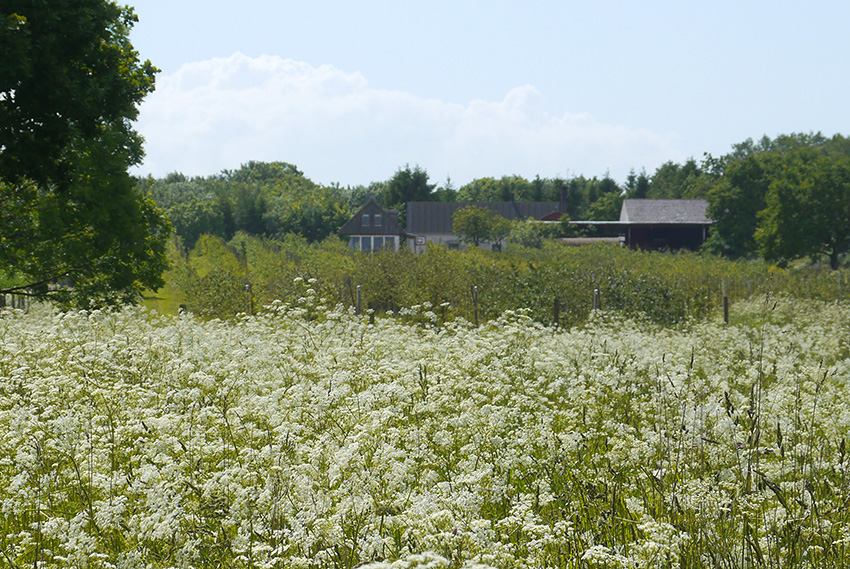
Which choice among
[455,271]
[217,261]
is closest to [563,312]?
[455,271]

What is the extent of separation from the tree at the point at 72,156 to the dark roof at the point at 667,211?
51796mm

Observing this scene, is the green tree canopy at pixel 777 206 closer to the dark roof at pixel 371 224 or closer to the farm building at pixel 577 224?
the farm building at pixel 577 224

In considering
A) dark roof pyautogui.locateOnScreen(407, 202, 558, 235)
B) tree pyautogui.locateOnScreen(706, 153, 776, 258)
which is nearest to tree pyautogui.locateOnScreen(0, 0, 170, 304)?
tree pyautogui.locateOnScreen(706, 153, 776, 258)

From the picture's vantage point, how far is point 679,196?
89.6m

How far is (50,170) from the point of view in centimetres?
1583

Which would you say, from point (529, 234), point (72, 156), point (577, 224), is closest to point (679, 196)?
Answer: point (577, 224)

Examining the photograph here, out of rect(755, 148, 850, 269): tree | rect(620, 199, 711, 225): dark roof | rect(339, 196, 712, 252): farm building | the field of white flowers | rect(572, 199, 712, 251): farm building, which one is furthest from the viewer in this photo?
rect(339, 196, 712, 252): farm building

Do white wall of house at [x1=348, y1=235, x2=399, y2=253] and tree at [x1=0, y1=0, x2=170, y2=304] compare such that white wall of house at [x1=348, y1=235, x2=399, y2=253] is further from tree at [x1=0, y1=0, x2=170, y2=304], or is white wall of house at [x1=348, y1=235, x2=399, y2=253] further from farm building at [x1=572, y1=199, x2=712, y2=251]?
tree at [x1=0, y1=0, x2=170, y2=304]

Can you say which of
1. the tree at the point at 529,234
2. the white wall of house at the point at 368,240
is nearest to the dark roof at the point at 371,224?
the white wall of house at the point at 368,240

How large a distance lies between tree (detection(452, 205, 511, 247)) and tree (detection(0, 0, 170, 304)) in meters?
39.1

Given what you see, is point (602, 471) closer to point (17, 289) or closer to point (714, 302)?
point (17, 289)

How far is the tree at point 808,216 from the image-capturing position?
4538 centimetres

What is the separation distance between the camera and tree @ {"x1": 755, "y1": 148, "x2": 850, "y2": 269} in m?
45.4

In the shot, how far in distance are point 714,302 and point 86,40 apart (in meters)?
19.7
